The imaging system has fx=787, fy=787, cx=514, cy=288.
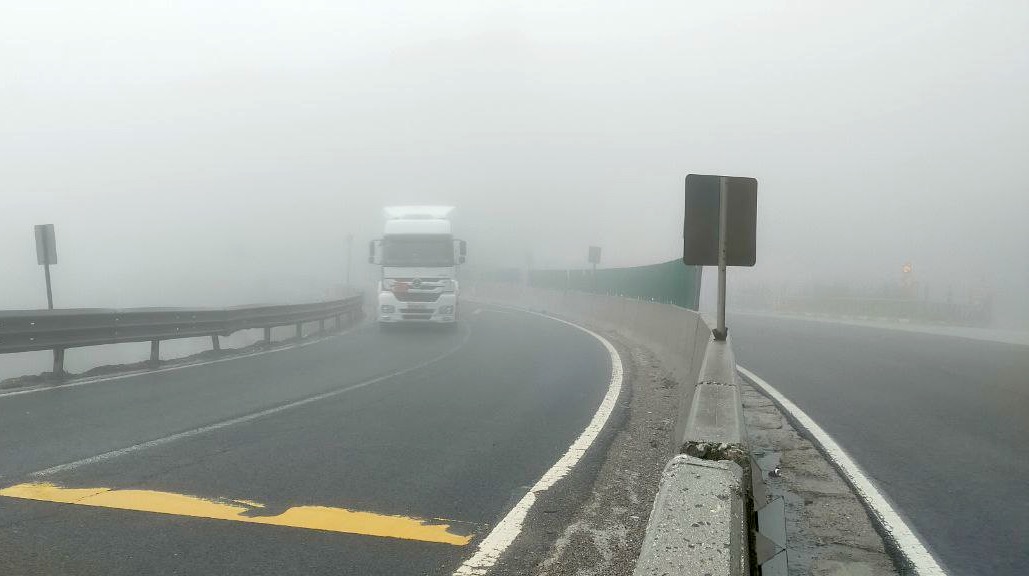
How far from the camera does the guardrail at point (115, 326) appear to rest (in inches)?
428

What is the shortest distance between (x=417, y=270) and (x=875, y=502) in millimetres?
17255

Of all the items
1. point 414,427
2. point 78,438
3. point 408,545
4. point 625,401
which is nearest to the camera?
point 408,545

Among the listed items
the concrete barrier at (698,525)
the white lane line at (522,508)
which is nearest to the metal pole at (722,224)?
the white lane line at (522,508)

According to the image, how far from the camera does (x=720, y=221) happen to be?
26.1 ft

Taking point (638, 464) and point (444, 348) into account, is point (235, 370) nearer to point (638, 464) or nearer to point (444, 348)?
point (444, 348)

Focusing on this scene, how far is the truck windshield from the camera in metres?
21.6

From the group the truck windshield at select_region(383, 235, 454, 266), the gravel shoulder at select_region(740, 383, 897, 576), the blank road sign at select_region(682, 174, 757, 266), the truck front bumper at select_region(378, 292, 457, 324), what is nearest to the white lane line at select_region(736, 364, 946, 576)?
the gravel shoulder at select_region(740, 383, 897, 576)

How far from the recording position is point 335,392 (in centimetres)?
1003

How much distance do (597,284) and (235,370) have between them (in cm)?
1851

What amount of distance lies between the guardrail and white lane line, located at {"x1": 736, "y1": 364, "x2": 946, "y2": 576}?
9912mm

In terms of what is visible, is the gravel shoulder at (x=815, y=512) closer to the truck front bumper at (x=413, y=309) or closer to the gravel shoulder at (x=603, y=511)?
the gravel shoulder at (x=603, y=511)

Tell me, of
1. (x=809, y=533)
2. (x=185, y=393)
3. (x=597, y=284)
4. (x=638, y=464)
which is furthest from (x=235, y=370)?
(x=597, y=284)

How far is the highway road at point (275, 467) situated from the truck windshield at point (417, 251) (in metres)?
9.67

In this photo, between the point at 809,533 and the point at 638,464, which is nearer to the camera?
the point at 809,533
